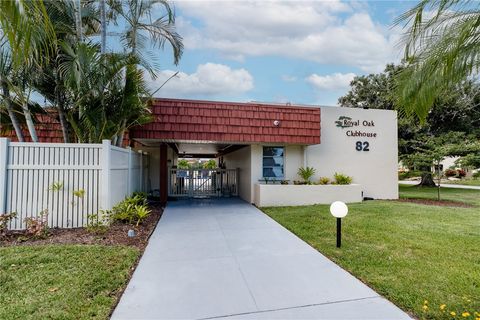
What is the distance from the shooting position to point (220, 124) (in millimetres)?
8992

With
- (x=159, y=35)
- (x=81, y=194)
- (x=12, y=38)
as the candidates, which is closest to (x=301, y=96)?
(x=159, y=35)

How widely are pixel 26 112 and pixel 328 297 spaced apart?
742 centimetres

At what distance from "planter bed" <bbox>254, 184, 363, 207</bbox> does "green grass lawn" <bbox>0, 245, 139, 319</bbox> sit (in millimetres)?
5639

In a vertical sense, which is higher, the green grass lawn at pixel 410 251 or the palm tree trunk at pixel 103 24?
the palm tree trunk at pixel 103 24

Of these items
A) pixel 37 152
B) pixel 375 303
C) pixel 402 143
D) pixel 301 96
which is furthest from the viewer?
pixel 301 96

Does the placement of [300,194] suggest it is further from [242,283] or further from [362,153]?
[242,283]

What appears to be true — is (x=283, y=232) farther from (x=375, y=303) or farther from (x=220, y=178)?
(x=220, y=178)

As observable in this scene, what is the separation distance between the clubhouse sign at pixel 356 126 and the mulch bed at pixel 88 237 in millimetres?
8767

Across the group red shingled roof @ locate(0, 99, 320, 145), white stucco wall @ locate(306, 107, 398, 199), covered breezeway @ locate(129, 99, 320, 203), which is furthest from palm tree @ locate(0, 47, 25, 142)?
white stucco wall @ locate(306, 107, 398, 199)

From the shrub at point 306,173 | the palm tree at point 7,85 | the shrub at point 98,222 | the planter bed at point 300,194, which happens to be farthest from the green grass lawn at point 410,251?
the palm tree at point 7,85

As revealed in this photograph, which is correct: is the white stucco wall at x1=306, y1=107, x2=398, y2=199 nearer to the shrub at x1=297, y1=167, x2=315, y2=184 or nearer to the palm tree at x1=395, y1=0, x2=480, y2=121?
the shrub at x1=297, y1=167, x2=315, y2=184

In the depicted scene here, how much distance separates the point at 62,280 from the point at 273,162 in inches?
329

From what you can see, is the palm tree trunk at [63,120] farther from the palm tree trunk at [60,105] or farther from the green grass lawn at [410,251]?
the green grass lawn at [410,251]

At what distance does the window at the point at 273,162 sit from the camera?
10.8 metres
